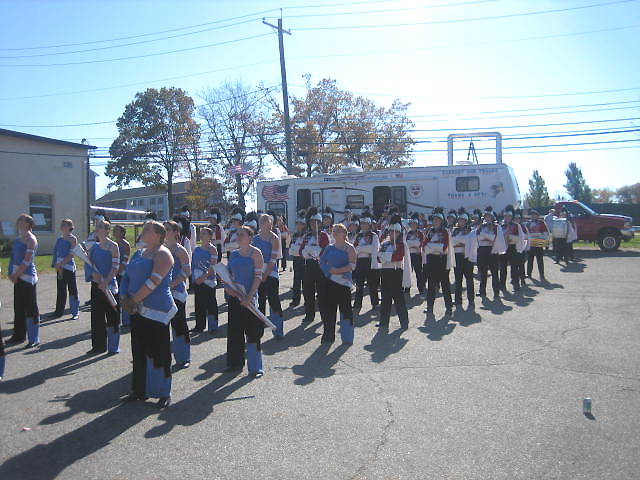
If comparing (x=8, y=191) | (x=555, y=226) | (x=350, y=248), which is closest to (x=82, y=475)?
(x=350, y=248)

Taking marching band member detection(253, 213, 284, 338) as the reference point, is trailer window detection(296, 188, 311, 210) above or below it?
above

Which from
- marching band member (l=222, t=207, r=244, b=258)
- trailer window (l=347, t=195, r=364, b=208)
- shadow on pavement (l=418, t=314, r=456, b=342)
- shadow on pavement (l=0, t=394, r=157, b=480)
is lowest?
shadow on pavement (l=418, t=314, r=456, b=342)

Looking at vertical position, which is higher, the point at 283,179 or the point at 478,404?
the point at 283,179

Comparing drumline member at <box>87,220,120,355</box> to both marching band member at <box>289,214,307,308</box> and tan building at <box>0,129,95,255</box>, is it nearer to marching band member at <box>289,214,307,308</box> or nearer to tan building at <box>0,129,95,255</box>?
marching band member at <box>289,214,307,308</box>

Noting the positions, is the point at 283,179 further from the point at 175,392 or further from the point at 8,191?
the point at 175,392

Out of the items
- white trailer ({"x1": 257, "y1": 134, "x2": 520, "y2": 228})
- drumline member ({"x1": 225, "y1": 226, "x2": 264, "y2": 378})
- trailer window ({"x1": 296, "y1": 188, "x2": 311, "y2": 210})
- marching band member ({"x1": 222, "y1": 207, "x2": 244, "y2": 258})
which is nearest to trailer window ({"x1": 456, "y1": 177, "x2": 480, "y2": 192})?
white trailer ({"x1": 257, "y1": 134, "x2": 520, "y2": 228})

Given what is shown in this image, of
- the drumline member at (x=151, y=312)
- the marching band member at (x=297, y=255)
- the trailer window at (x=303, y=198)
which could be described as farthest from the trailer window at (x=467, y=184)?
the drumline member at (x=151, y=312)

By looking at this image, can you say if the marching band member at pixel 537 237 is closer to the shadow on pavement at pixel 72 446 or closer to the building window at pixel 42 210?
the shadow on pavement at pixel 72 446

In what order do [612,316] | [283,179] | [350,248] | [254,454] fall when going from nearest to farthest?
[254,454], [350,248], [612,316], [283,179]

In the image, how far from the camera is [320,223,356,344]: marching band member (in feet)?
25.6

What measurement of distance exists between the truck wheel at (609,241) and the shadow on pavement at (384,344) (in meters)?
16.4

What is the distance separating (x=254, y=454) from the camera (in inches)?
165

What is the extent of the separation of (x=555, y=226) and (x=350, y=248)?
41.3 feet

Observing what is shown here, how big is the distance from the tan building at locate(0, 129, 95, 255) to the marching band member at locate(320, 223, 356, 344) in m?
23.0
